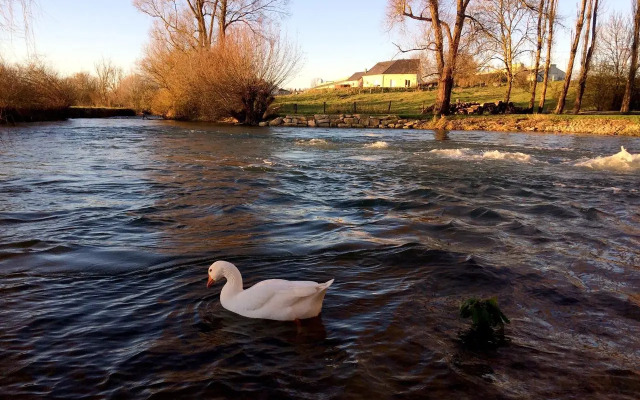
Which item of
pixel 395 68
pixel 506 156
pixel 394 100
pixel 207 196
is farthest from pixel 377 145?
pixel 395 68

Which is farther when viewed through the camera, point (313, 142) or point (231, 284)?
point (313, 142)

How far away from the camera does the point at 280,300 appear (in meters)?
4.30

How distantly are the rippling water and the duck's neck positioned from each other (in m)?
0.17

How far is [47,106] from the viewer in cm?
3566

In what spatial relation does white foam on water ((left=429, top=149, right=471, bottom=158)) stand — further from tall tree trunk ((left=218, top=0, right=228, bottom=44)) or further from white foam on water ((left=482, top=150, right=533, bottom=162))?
tall tree trunk ((left=218, top=0, right=228, bottom=44))

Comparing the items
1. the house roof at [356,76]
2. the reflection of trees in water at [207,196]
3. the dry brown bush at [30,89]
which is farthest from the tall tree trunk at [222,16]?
the house roof at [356,76]

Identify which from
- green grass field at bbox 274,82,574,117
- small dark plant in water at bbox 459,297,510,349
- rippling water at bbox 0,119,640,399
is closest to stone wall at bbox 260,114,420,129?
green grass field at bbox 274,82,574,117

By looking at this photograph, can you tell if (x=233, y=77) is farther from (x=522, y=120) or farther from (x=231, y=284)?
(x=231, y=284)

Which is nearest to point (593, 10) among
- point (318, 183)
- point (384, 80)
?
point (318, 183)

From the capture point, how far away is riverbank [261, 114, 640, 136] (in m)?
27.8

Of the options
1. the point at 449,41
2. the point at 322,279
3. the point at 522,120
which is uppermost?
the point at 449,41

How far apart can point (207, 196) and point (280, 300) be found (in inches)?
245

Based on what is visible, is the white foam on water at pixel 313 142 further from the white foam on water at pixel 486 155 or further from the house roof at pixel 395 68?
the house roof at pixel 395 68

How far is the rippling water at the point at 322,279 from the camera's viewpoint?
11.6 feet
